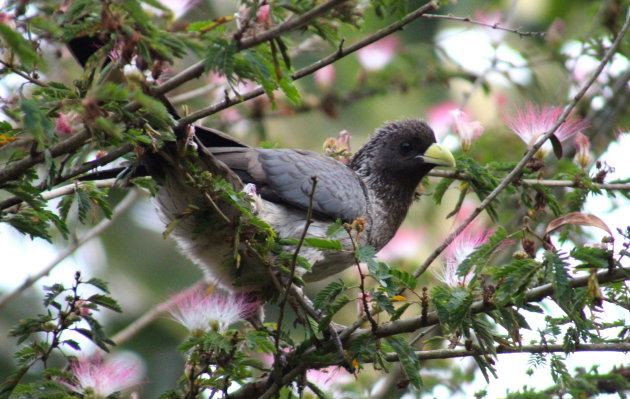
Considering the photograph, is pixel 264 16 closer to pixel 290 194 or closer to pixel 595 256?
pixel 595 256

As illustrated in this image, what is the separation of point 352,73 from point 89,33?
8.62 m

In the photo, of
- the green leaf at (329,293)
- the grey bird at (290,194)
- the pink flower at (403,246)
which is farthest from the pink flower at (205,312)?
the pink flower at (403,246)

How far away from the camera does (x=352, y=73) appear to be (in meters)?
11.4

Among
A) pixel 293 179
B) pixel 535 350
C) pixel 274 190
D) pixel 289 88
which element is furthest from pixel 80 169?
pixel 535 350

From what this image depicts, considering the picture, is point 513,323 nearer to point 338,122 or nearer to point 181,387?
point 181,387

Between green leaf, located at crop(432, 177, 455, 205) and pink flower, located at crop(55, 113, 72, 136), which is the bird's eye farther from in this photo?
pink flower, located at crop(55, 113, 72, 136)

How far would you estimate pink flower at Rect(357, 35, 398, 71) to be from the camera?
802cm

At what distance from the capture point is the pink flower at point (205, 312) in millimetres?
3910

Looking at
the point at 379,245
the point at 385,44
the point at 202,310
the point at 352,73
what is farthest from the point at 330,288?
the point at 352,73

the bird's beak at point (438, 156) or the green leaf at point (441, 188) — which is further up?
the bird's beak at point (438, 156)

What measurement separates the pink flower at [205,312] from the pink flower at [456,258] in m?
1.06

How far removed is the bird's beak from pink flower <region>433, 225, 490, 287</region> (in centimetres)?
114

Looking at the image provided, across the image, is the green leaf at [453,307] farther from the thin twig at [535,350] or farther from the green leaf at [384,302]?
the thin twig at [535,350]

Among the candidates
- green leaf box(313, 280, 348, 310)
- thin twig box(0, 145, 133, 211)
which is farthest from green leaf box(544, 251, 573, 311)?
thin twig box(0, 145, 133, 211)
